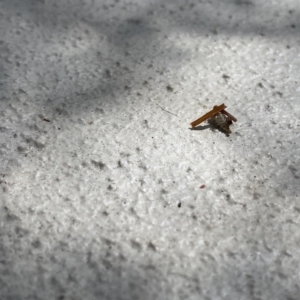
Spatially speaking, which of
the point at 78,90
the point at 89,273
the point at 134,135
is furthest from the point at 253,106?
the point at 89,273

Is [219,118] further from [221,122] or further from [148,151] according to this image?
[148,151]

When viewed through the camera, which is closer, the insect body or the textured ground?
the textured ground

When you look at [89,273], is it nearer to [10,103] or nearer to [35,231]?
[35,231]

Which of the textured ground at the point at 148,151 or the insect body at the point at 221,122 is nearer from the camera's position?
the textured ground at the point at 148,151

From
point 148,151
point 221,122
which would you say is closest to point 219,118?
point 221,122
